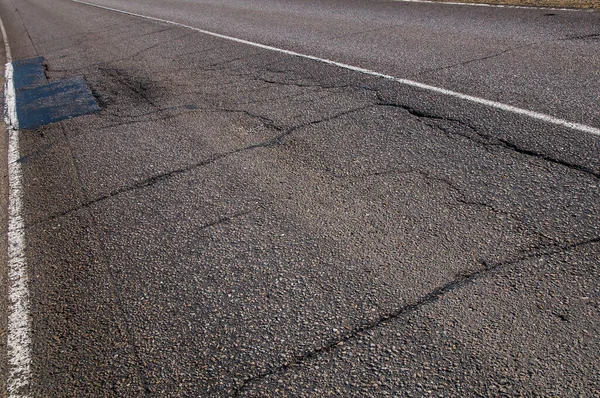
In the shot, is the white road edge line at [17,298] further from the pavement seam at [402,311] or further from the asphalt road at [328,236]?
the pavement seam at [402,311]

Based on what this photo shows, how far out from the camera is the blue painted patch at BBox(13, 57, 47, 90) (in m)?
9.25

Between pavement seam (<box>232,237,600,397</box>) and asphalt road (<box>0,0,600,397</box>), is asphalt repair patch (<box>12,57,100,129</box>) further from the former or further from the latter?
pavement seam (<box>232,237,600,397</box>)

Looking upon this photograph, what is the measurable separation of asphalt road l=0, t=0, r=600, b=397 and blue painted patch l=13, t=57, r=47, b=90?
10.5 feet

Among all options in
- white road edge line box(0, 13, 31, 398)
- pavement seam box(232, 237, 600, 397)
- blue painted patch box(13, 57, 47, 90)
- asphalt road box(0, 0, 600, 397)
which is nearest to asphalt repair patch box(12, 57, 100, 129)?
blue painted patch box(13, 57, 47, 90)

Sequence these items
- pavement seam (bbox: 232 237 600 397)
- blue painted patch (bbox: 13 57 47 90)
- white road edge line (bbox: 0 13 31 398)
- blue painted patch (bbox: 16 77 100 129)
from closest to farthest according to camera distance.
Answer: pavement seam (bbox: 232 237 600 397), white road edge line (bbox: 0 13 31 398), blue painted patch (bbox: 16 77 100 129), blue painted patch (bbox: 13 57 47 90)

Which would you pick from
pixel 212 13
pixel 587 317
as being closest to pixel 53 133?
pixel 587 317

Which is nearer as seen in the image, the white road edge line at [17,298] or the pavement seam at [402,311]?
the pavement seam at [402,311]

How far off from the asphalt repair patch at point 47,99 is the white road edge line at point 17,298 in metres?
1.42

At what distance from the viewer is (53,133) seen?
6.21 meters

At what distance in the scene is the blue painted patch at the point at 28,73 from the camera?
30.3ft

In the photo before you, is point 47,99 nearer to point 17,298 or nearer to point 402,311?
point 17,298

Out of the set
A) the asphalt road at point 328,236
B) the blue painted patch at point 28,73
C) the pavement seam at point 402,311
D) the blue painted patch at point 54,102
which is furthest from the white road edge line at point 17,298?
the blue painted patch at point 28,73

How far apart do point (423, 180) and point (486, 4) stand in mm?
8183

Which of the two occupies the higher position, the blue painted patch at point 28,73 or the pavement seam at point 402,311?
the pavement seam at point 402,311
